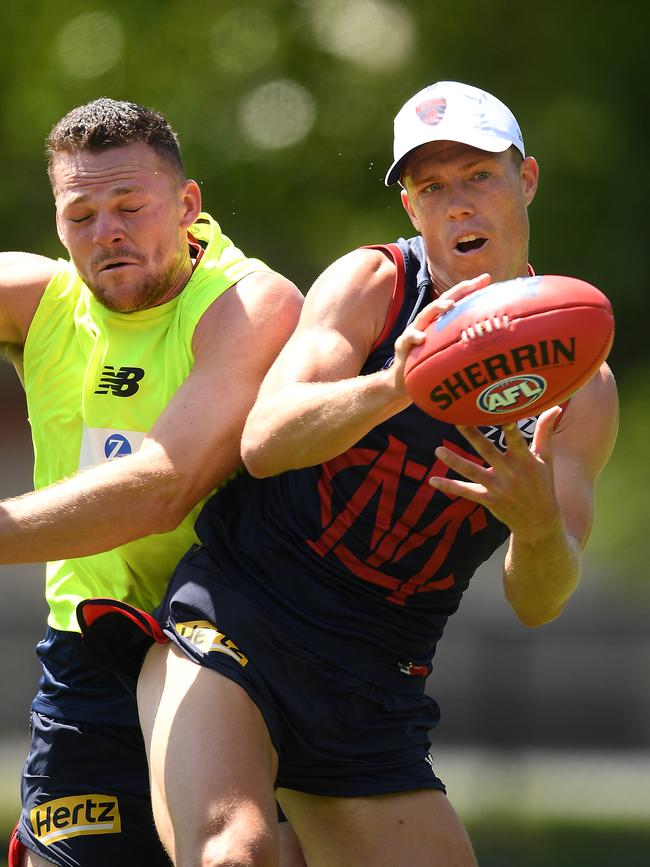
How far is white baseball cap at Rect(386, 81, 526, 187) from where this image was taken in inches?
152

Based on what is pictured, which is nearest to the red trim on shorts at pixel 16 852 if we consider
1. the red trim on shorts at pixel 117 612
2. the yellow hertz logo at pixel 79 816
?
the yellow hertz logo at pixel 79 816

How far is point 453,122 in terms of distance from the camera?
3.87 m

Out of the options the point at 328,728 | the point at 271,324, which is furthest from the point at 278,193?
the point at 328,728

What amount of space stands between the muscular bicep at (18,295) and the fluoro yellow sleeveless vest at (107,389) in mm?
31

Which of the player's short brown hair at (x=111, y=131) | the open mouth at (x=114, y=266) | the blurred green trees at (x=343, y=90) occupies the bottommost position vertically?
the open mouth at (x=114, y=266)

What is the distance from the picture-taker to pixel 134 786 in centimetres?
422

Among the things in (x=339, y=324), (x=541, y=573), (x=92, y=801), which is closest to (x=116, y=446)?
(x=339, y=324)

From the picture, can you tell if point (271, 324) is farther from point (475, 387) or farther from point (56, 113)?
point (56, 113)

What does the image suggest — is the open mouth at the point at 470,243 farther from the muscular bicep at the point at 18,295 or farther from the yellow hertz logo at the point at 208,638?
the muscular bicep at the point at 18,295

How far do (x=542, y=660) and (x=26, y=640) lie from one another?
157 inches

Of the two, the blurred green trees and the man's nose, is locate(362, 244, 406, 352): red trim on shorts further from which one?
the blurred green trees

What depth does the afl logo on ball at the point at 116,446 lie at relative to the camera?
4.14m

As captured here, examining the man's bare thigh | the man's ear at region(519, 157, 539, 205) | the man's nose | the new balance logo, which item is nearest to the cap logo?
the man's ear at region(519, 157, 539, 205)

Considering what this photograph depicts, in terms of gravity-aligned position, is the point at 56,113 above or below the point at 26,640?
above
